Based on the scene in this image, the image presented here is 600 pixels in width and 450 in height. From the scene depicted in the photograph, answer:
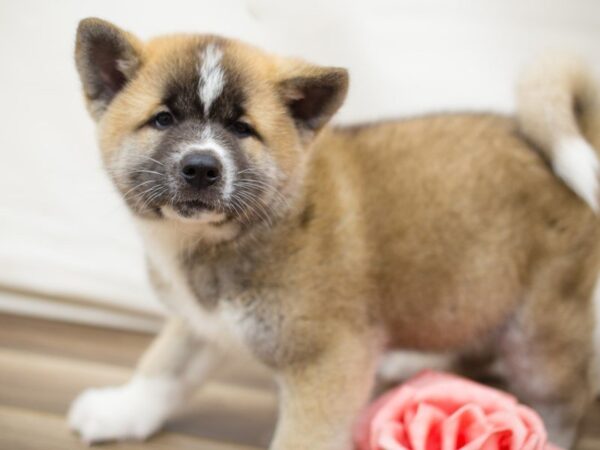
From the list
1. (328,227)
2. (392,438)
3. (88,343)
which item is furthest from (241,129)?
(88,343)

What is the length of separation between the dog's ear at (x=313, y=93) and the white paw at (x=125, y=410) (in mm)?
822

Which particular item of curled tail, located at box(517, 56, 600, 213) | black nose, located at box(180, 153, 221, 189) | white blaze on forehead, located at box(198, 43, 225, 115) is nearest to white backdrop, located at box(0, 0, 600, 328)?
curled tail, located at box(517, 56, 600, 213)

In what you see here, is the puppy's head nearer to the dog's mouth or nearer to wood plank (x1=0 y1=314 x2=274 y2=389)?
the dog's mouth

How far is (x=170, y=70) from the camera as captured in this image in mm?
1596

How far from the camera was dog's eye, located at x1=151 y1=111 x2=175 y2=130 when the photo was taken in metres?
1.60

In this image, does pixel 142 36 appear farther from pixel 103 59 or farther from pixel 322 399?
pixel 322 399

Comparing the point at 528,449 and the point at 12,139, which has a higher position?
the point at 12,139

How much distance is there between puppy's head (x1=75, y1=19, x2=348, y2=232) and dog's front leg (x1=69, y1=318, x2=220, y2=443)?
53cm

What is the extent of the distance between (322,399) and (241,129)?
0.64m

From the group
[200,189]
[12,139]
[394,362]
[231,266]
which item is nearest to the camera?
[200,189]

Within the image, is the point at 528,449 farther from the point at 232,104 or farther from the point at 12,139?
the point at 12,139

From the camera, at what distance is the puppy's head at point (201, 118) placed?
1539 millimetres

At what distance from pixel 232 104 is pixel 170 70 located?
0.16 metres

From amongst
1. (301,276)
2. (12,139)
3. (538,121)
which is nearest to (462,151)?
(538,121)
